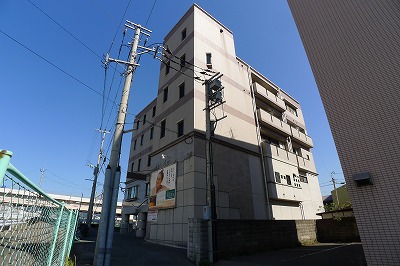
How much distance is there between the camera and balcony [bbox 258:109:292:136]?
22522 millimetres

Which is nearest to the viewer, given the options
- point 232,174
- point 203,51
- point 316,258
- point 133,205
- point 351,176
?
point 351,176

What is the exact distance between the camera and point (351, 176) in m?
6.98

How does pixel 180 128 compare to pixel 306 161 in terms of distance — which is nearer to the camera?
pixel 180 128

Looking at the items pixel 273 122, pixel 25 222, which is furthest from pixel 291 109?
pixel 25 222

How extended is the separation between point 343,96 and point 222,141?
10067 mm

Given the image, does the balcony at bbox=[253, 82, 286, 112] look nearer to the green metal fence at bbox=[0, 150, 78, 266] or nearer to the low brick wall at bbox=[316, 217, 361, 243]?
the low brick wall at bbox=[316, 217, 361, 243]

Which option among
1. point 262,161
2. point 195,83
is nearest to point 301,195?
point 262,161

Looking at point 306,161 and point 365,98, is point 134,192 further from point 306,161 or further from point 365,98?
point 365,98

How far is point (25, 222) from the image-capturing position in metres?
2.73

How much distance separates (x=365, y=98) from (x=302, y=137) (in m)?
22.4

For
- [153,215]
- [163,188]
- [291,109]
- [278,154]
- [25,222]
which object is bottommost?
[25,222]

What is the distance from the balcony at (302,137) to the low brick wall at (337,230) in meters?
11.1

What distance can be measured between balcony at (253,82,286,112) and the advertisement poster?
13.2 metres

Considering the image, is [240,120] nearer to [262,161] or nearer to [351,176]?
[262,161]
